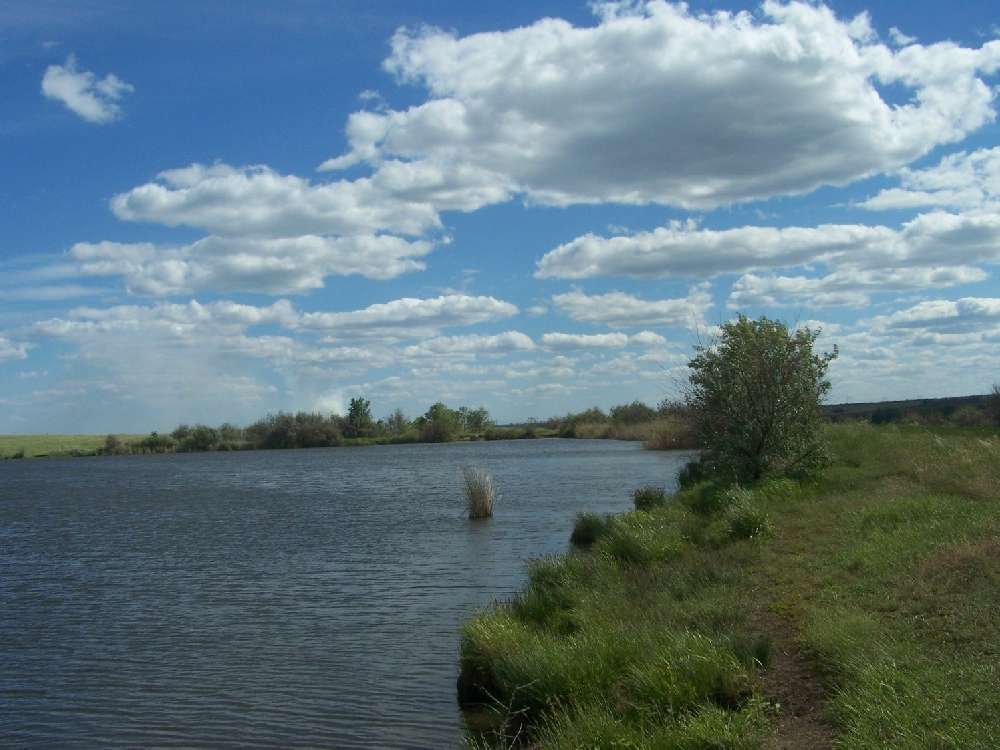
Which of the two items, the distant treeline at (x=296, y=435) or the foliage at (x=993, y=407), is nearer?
the foliage at (x=993, y=407)

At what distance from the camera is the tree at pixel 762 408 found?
20375 millimetres

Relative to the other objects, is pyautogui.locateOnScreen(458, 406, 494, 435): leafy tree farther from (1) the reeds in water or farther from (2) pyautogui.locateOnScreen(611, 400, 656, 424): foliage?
(1) the reeds in water

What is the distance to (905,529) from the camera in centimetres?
1134

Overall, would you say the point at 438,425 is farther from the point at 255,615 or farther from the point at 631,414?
the point at 255,615

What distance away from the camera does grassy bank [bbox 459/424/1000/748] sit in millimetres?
6113

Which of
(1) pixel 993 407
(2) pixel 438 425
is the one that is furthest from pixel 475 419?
(1) pixel 993 407

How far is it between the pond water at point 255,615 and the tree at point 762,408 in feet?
16.7

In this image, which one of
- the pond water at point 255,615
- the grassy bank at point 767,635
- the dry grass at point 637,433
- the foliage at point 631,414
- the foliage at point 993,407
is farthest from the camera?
the foliage at point 631,414

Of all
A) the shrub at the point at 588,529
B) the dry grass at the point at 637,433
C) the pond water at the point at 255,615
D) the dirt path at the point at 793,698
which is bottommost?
the pond water at the point at 255,615

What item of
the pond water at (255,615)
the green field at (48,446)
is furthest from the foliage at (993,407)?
the green field at (48,446)

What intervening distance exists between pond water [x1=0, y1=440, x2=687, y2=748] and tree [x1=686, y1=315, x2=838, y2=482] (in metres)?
5.09

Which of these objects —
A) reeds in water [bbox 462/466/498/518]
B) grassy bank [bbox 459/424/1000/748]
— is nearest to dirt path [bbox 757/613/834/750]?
grassy bank [bbox 459/424/1000/748]

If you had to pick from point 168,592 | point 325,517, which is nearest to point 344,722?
point 168,592

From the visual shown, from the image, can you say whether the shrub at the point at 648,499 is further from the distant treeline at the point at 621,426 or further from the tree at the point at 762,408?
the distant treeline at the point at 621,426
